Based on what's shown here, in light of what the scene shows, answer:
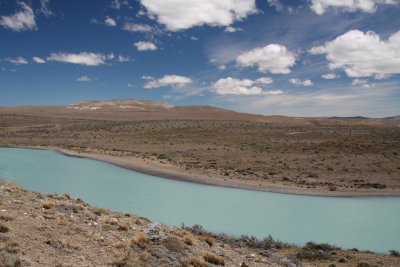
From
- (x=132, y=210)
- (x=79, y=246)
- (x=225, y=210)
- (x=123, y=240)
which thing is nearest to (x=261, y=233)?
(x=225, y=210)

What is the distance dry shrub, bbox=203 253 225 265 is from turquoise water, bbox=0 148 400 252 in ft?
19.7

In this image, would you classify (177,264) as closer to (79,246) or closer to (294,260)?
(79,246)

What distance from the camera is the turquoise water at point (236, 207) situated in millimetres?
19719

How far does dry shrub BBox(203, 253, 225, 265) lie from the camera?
12.7 meters

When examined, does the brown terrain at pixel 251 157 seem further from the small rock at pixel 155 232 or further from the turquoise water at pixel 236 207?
the small rock at pixel 155 232

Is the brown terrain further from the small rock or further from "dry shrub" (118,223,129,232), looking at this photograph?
"dry shrub" (118,223,129,232)

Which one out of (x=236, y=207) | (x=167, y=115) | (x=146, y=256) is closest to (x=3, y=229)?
(x=146, y=256)

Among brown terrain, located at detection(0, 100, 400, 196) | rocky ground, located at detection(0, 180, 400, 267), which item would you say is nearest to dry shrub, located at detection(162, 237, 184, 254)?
rocky ground, located at detection(0, 180, 400, 267)

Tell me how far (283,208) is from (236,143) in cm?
3333

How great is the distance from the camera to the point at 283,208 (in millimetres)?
24594

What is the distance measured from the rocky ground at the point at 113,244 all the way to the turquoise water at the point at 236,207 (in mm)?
2693

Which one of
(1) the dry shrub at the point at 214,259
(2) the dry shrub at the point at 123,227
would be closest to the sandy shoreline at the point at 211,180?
(2) the dry shrub at the point at 123,227

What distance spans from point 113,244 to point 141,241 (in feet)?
3.24

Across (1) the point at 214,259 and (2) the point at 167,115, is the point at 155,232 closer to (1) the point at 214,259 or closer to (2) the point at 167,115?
(1) the point at 214,259
